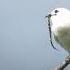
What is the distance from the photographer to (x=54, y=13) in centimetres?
64

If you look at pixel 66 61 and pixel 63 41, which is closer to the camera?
pixel 66 61

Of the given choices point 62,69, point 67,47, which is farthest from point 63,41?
point 62,69

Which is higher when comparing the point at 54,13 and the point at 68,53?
the point at 54,13

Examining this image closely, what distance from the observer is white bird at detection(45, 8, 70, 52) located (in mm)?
561

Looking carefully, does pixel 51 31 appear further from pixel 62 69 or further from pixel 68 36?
pixel 62 69

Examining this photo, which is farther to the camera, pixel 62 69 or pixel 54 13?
pixel 54 13

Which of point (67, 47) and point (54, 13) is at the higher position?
point (54, 13)

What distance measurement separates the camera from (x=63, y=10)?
0.64 meters

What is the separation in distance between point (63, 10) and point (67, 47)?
128 millimetres

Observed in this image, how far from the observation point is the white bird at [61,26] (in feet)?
1.84

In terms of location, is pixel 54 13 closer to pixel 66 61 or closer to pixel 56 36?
pixel 56 36

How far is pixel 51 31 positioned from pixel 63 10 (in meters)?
0.09

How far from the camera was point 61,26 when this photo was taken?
569mm

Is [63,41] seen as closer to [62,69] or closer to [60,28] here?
[60,28]
